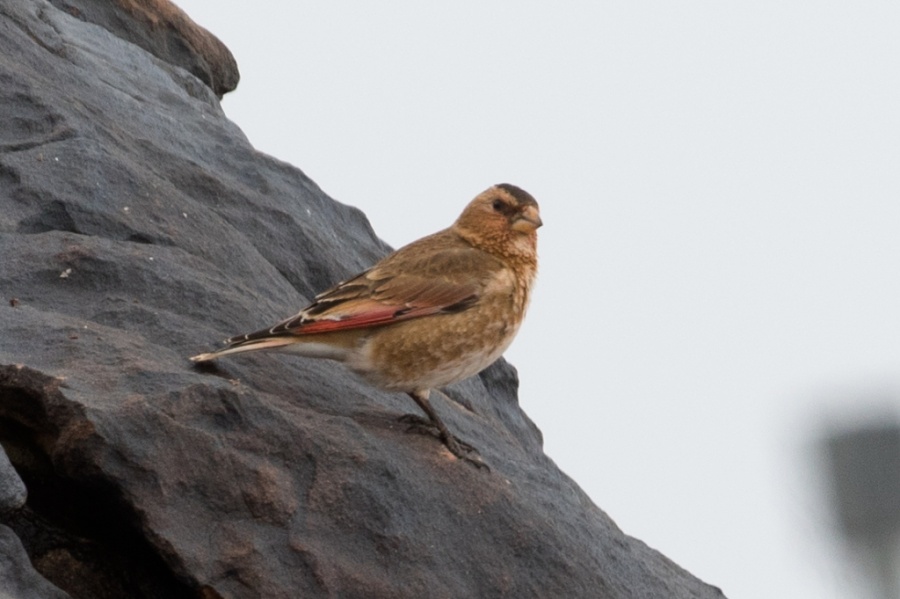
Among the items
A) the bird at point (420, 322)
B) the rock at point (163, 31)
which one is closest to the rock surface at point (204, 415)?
the bird at point (420, 322)

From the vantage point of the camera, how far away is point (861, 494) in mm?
2320

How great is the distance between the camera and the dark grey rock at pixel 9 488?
467 cm

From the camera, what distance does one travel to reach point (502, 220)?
7.43 meters

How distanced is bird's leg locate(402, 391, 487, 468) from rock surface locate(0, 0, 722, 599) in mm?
79

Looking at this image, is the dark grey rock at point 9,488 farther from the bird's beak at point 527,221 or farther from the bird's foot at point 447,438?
the bird's beak at point 527,221

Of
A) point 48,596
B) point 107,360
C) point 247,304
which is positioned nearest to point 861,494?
point 48,596

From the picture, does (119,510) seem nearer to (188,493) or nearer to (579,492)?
(188,493)

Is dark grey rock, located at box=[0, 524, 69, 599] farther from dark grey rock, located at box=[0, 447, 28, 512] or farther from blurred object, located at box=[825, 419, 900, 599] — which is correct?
blurred object, located at box=[825, 419, 900, 599]

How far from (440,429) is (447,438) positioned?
0.07 meters

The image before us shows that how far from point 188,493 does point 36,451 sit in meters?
0.59

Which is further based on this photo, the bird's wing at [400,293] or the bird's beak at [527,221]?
the bird's beak at [527,221]

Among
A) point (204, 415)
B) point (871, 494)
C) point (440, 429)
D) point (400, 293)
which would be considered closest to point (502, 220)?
point (400, 293)

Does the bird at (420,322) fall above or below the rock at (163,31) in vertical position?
below

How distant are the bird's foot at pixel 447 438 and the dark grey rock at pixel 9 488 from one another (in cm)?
218
